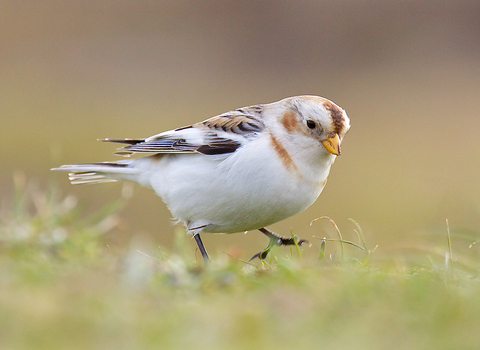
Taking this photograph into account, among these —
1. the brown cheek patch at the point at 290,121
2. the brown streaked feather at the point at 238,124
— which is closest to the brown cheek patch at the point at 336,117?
the brown cheek patch at the point at 290,121

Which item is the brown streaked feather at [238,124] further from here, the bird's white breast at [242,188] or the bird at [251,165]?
the bird's white breast at [242,188]

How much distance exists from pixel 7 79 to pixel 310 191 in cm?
1656

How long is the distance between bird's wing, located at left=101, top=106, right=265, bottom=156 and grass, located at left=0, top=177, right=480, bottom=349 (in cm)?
140

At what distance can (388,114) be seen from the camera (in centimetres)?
1802

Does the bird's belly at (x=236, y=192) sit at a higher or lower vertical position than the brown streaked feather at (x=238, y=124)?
lower

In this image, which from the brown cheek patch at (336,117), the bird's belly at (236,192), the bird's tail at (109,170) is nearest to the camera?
the bird's belly at (236,192)

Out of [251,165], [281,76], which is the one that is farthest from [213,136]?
[281,76]

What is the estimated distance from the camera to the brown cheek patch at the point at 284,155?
4.70 meters

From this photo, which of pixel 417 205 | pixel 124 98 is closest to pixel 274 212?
pixel 417 205

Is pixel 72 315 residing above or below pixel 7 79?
above

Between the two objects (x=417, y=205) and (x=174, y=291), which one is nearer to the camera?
(x=174, y=291)

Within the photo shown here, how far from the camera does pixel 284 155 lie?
4746 millimetres

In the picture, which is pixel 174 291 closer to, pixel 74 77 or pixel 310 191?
pixel 310 191

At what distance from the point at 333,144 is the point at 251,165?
66 cm
